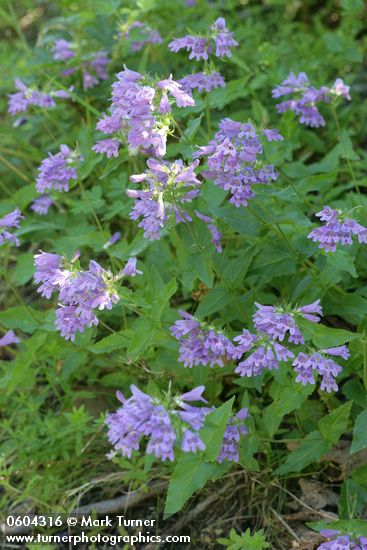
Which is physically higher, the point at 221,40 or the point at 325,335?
the point at 221,40

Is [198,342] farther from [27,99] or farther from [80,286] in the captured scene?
[27,99]

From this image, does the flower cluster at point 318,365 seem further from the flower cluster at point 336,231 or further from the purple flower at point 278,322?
the flower cluster at point 336,231

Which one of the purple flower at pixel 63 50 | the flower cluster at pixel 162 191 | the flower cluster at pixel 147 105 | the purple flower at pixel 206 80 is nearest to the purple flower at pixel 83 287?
the flower cluster at pixel 162 191

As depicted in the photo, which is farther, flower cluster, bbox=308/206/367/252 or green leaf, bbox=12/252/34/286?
green leaf, bbox=12/252/34/286

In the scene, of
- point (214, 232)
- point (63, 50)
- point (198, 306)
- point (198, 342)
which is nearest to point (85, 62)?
point (63, 50)

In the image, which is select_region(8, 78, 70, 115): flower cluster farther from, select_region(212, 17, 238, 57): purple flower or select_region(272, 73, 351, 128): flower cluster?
select_region(272, 73, 351, 128): flower cluster

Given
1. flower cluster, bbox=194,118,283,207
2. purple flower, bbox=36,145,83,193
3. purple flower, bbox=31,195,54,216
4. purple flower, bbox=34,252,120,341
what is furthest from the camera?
purple flower, bbox=31,195,54,216

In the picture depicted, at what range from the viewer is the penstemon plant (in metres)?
2.40

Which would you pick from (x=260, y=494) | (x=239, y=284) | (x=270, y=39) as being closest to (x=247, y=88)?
(x=270, y=39)

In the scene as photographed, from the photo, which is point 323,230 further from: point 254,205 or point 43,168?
point 43,168

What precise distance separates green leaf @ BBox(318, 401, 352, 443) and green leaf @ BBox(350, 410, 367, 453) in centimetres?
14

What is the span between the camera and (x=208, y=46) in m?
3.02

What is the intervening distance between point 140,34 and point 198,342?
2491mm

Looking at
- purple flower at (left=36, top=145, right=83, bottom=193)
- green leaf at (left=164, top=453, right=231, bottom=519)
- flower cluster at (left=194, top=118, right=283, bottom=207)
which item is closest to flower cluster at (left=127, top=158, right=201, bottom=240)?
flower cluster at (left=194, top=118, right=283, bottom=207)
